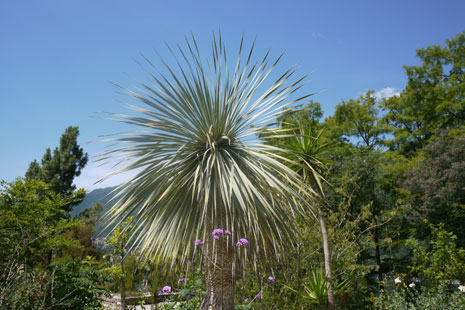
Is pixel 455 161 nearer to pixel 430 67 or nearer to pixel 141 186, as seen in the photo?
pixel 430 67

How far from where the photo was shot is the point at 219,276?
12.3 ft

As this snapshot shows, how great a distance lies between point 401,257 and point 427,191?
16.0ft

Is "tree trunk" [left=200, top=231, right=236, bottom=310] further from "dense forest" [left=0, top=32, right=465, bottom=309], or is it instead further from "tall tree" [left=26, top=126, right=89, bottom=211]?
"tall tree" [left=26, top=126, right=89, bottom=211]

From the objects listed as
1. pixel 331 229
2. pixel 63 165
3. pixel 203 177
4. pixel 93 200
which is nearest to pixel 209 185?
pixel 203 177

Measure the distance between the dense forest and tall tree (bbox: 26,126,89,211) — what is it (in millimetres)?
62

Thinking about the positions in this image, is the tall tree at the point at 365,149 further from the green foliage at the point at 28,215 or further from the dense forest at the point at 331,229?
the green foliage at the point at 28,215

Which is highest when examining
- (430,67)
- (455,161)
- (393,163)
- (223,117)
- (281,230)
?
(430,67)

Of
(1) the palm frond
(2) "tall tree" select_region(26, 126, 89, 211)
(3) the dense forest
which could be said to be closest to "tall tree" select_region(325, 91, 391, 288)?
(3) the dense forest

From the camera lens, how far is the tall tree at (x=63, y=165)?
752 inches

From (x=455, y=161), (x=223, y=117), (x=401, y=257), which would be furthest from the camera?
(x=401, y=257)

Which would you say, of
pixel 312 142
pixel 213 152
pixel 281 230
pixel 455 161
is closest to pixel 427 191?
pixel 455 161

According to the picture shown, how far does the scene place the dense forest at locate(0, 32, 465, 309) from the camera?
178 inches

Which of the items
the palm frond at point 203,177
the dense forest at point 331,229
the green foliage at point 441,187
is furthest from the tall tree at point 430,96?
the palm frond at point 203,177

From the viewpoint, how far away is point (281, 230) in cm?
403
